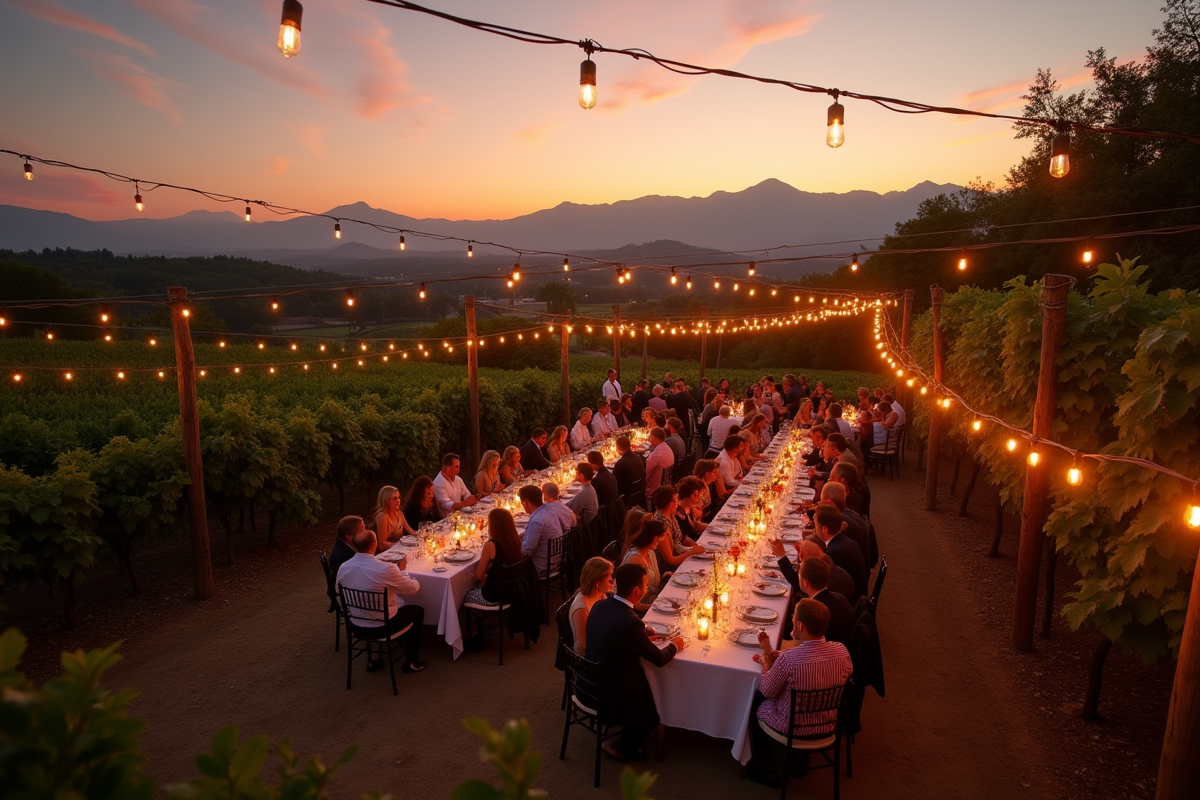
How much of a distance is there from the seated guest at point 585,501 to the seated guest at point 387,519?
1.98 meters

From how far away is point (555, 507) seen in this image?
7090 millimetres

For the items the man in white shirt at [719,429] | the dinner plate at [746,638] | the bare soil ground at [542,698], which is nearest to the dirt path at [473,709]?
the bare soil ground at [542,698]

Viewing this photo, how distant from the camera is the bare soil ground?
15.9 feet

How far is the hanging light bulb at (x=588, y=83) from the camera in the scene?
3.93 meters

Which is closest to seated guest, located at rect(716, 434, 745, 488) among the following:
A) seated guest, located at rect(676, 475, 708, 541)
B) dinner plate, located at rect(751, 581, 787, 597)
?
seated guest, located at rect(676, 475, 708, 541)

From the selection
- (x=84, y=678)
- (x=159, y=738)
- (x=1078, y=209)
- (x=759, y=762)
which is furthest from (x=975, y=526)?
(x=1078, y=209)

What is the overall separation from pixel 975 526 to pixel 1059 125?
8.50 metres

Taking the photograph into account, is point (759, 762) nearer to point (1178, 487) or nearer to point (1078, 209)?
point (1178, 487)

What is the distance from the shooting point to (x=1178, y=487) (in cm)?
438

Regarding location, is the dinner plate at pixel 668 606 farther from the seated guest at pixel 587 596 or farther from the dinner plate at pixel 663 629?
the seated guest at pixel 587 596

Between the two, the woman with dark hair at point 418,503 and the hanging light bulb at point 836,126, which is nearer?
the hanging light bulb at point 836,126

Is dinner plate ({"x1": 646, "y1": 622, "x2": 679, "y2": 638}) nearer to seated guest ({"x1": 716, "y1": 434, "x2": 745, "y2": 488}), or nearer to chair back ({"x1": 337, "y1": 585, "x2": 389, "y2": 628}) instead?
chair back ({"x1": 337, "y1": 585, "x2": 389, "y2": 628})

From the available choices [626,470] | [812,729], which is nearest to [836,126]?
[812,729]

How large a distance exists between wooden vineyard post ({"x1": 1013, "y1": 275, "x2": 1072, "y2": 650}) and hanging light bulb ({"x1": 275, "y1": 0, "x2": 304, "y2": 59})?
250 inches
